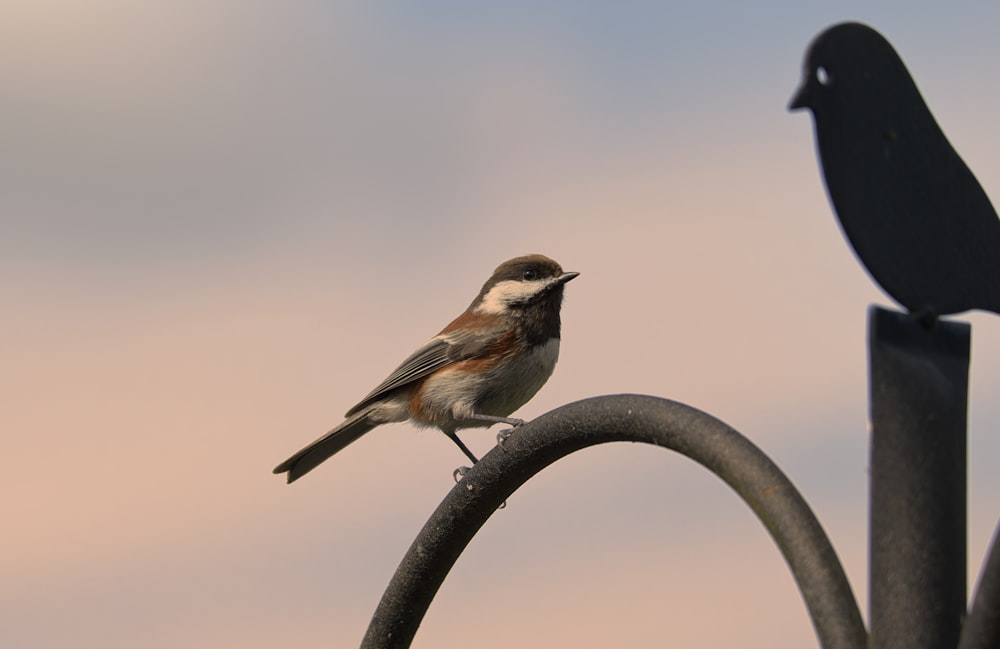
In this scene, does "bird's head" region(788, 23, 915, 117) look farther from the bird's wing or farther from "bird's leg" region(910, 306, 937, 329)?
the bird's wing

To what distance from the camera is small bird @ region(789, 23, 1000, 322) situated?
1925mm

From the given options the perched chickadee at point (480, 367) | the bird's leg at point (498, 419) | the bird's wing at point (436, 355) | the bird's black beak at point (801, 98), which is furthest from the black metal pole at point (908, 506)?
the bird's wing at point (436, 355)

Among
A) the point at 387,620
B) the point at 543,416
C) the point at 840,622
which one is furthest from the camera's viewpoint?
the point at 387,620

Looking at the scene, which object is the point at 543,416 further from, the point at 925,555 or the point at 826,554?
the point at 925,555

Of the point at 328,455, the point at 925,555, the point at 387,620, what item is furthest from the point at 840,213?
the point at 328,455

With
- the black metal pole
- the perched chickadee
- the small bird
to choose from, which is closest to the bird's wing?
the perched chickadee

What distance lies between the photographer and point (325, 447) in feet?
23.3

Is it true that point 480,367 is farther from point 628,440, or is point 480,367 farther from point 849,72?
point 849,72

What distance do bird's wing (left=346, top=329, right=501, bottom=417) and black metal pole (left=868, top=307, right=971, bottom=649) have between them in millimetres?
4927

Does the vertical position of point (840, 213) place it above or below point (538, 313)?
below

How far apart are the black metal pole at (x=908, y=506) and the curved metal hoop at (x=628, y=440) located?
0.12m

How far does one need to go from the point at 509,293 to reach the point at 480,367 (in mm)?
555

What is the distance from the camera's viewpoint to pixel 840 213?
74.8 inches

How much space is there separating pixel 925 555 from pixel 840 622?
0.64 feet
